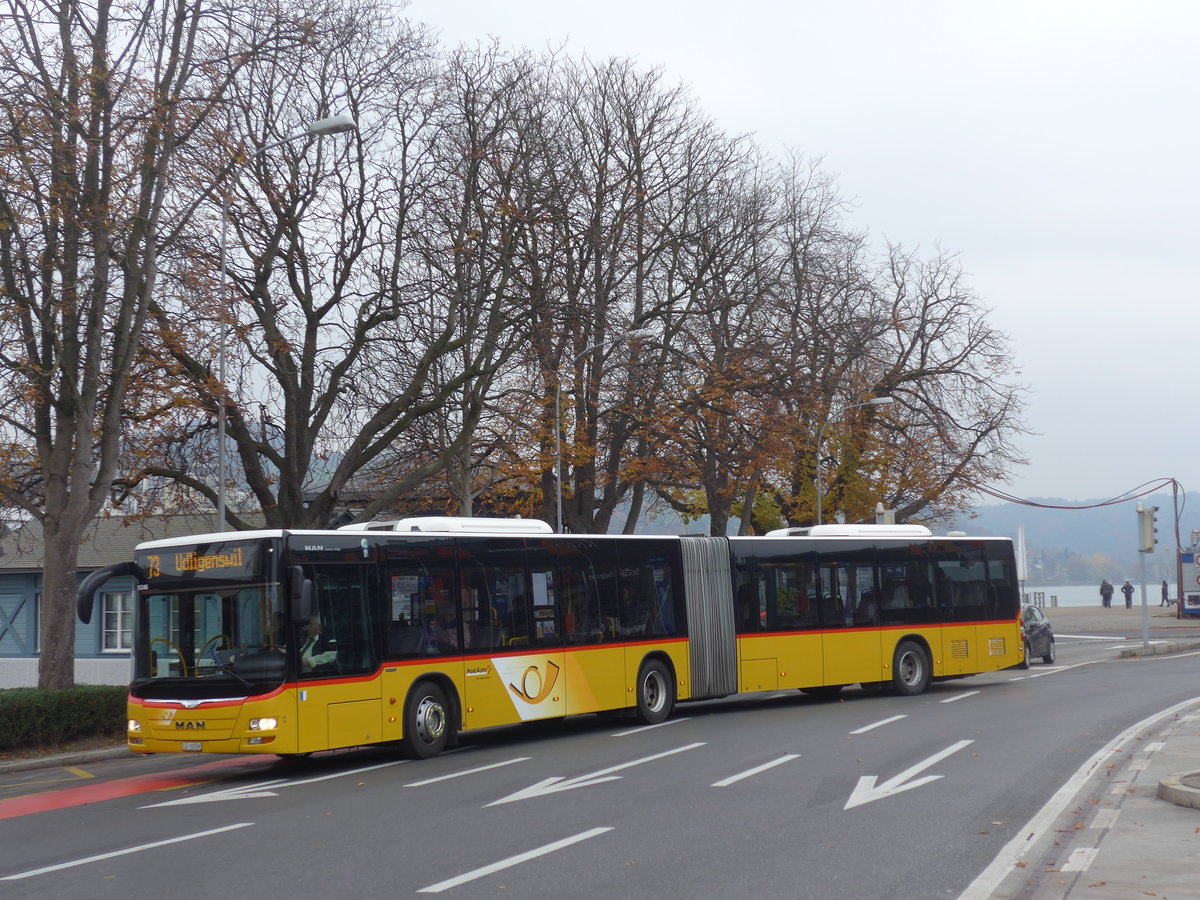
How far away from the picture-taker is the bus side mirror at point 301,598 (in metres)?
14.6

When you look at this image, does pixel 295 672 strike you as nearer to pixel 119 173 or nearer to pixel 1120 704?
pixel 119 173

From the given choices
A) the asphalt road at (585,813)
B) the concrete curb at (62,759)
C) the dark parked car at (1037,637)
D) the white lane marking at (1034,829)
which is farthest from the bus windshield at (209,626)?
the dark parked car at (1037,637)

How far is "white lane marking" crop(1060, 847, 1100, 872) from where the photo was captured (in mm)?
8266

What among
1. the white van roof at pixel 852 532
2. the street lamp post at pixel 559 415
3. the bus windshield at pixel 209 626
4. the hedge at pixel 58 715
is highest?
the street lamp post at pixel 559 415

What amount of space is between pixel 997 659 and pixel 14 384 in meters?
18.1

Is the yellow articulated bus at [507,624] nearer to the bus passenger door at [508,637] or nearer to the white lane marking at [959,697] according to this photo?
the bus passenger door at [508,637]

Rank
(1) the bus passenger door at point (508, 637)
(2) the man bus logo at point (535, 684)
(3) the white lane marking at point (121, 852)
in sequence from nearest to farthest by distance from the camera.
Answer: (3) the white lane marking at point (121, 852) < (1) the bus passenger door at point (508, 637) < (2) the man bus logo at point (535, 684)

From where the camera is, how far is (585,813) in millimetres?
11141

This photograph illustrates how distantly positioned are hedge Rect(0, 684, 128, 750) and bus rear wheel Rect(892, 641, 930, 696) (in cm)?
1305

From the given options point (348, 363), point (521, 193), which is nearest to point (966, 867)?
point (348, 363)

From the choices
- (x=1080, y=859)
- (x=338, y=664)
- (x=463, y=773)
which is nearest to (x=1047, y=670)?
(x=463, y=773)

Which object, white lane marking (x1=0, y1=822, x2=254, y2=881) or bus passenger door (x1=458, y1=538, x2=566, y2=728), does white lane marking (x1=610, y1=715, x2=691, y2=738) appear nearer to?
bus passenger door (x1=458, y1=538, x2=566, y2=728)

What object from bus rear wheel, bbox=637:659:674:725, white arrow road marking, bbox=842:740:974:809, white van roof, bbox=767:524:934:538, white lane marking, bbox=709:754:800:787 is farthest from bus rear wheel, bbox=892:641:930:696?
white arrow road marking, bbox=842:740:974:809

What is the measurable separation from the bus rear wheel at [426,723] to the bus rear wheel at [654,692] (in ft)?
13.2
